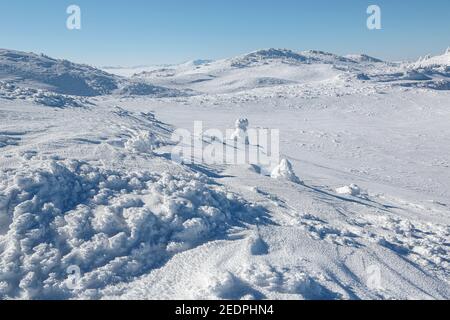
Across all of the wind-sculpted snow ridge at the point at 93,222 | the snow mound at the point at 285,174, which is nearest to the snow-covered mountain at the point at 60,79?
the snow mound at the point at 285,174

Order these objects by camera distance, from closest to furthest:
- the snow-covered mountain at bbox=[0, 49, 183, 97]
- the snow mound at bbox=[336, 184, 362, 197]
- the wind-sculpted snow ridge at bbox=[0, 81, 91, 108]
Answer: the snow mound at bbox=[336, 184, 362, 197] < the wind-sculpted snow ridge at bbox=[0, 81, 91, 108] < the snow-covered mountain at bbox=[0, 49, 183, 97]

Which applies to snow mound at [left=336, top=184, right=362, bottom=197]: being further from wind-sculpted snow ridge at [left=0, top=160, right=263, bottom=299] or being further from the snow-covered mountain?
the snow-covered mountain

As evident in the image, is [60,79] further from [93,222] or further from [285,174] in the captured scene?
[93,222]

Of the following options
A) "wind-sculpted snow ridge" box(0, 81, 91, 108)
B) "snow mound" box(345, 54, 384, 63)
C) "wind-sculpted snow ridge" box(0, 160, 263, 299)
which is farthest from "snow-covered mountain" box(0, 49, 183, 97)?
"snow mound" box(345, 54, 384, 63)

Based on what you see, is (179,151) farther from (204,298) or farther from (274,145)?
(274,145)

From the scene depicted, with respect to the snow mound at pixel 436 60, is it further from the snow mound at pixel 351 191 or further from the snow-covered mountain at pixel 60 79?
the snow mound at pixel 351 191

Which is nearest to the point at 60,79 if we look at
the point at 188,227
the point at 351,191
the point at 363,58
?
the point at 351,191

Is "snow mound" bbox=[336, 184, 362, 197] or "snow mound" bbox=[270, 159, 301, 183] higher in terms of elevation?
"snow mound" bbox=[270, 159, 301, 183]

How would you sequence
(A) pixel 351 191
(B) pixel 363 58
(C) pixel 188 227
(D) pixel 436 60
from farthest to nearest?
(B) pixel 363 58
(D) pixel 436 60
(A) pixel 351 191
(C) pixel 188 227
